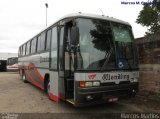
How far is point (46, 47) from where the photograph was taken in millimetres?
9078

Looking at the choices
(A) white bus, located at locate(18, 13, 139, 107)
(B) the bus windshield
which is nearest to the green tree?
(A) white bus, located at locate(18, 13, 139, 107)

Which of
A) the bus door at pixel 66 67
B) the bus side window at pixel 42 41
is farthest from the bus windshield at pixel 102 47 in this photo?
the bus side window at pixel 42 41

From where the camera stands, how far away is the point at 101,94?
6203mm

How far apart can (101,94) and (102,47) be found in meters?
1.40

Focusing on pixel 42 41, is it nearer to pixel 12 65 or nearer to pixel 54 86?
pixel 54 86

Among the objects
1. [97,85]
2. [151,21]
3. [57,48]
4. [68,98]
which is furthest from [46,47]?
[151,21]

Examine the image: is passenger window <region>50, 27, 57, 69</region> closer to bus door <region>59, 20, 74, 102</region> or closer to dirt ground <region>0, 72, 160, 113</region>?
bus door <region>59, 20, 74, 102</region>

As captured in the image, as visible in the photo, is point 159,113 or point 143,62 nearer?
point 159,113

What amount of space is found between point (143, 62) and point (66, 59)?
3.86 m

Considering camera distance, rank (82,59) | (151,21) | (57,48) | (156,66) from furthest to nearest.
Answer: (151,21), (156,66), (57,48), (82,59)

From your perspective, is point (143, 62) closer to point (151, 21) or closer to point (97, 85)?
point (97, 85)

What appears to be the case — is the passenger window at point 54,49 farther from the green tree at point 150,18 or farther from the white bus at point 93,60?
the green tree at point 150,18

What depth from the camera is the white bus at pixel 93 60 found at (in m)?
6.05

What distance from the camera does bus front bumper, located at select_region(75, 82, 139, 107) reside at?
5.97 m
